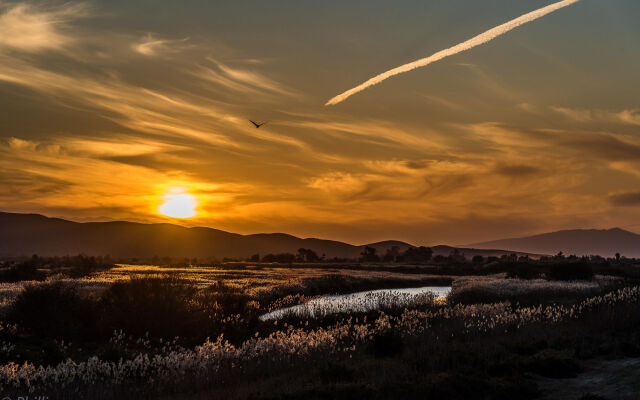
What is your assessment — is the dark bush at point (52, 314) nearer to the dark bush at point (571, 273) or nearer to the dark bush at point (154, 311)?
the dark bush at point (154, 311)

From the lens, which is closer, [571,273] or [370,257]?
[571,273]

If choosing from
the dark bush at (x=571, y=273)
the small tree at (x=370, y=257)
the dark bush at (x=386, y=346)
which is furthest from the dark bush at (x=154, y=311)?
the small tree at (x=370, y=257)

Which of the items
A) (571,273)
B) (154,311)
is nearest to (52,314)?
(154,311)

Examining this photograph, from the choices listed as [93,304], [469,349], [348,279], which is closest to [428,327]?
[469,349]

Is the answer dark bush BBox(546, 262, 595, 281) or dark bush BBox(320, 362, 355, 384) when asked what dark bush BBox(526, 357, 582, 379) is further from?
dark bush BBox(546, 262, 595, 281)

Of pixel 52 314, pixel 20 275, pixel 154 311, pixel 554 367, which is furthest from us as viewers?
pixel 20 275

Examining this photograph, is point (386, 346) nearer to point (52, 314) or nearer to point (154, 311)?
point (154, 311)

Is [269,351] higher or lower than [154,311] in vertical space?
lower

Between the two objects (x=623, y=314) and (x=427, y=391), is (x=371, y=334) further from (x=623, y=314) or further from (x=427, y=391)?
(x=623, y=314)

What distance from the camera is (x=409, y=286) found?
69.6 m

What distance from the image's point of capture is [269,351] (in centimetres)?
1694

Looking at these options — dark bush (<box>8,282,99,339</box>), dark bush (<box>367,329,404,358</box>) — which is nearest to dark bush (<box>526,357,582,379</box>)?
dark bush (<box>367,329,404,358</box>)

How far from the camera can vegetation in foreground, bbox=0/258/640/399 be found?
42.9ft

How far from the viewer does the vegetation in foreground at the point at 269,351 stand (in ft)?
42.9
